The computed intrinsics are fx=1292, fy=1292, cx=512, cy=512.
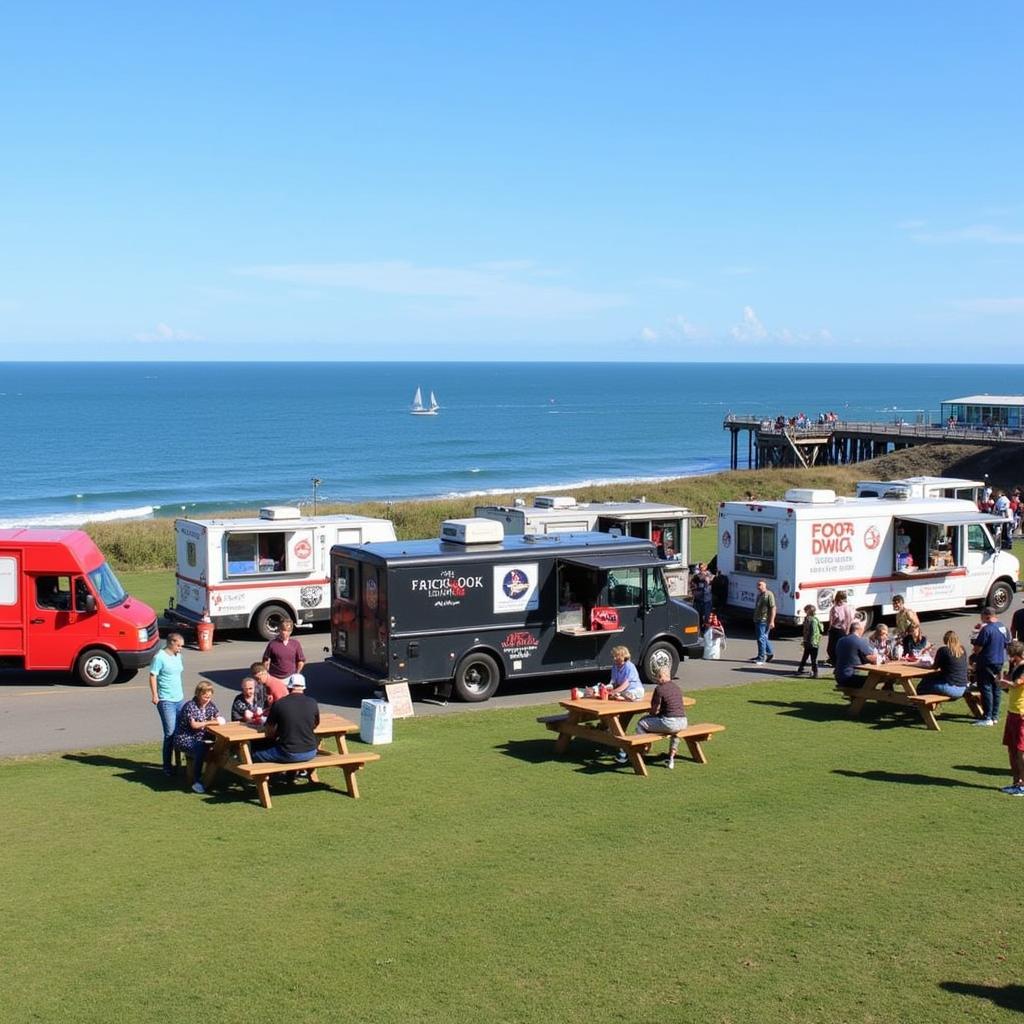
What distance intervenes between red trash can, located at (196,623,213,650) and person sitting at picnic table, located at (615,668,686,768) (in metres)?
10.8

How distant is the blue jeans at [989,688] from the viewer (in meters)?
16.4

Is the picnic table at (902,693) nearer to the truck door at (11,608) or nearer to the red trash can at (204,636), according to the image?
the red trash can at (204,636)

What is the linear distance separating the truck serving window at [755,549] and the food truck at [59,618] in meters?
11.1

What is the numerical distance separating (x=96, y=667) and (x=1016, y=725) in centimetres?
1320

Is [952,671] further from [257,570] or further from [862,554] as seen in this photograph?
[257,570]

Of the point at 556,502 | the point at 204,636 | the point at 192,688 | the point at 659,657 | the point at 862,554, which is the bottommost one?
the point at 192,688

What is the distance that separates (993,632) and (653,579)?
5.19 meters

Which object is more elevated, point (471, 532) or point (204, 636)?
point (471, 532)

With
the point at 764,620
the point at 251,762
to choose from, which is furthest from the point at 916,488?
the point at 251,762

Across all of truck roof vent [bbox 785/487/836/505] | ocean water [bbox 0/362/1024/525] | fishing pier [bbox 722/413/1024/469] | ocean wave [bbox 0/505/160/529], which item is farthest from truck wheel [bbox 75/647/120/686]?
fishing pier [bbox 722/413/1024/469]

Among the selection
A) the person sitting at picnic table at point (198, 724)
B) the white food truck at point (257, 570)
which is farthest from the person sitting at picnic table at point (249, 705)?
the white food truck at point (257, 570)

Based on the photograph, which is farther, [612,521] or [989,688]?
[612,521]

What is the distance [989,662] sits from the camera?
1631cm

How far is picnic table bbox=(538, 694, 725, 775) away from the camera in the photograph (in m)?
14.1
